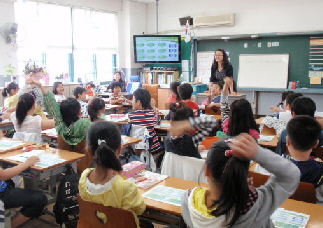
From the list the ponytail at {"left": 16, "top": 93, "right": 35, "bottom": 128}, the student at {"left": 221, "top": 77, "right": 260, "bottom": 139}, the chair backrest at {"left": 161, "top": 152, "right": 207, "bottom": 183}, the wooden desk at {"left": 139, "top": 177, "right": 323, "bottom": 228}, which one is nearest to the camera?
the wooden desk at {"left": 139, "top": 177, "right": 323, "bottom": 228}

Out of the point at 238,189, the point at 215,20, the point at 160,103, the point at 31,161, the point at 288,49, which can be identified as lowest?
the point at 160,103

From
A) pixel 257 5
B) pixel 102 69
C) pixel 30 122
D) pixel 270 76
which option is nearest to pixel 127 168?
pixel 30 122

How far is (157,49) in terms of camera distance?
864 cm

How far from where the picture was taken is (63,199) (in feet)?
7.97

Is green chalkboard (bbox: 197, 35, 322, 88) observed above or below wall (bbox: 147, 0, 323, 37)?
below

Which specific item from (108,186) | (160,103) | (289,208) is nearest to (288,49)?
(160,103)

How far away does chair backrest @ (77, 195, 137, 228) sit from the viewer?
1.58m

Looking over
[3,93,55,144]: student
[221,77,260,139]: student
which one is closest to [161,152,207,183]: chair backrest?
[221,77,260,139]: student

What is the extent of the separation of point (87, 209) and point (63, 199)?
0.84 m

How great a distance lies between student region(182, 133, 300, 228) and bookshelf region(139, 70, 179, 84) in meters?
7.52

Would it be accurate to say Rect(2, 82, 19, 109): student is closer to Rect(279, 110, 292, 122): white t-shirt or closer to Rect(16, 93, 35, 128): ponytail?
Rect(16, 93, 35, 128): ponytail

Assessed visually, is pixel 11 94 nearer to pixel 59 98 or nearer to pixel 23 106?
pixel 59 98

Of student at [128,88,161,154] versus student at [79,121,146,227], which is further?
student at [128,88,161,154]

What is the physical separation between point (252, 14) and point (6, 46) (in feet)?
17.6
